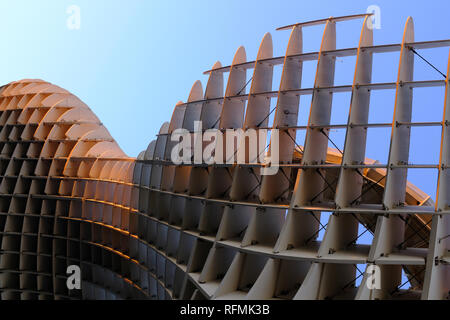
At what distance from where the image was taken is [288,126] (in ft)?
74.6

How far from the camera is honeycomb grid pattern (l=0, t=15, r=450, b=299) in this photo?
1966 centimetres

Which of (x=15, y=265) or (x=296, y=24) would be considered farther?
(x=15, y=265)

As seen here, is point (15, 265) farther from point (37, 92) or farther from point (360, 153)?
point (360, 153)

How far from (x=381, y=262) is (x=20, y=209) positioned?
117ft

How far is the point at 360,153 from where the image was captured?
21.1m

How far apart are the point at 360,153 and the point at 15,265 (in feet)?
118

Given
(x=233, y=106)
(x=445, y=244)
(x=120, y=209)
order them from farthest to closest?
(x=120, y=209), (x=233, y=106), (x=445, y=244)

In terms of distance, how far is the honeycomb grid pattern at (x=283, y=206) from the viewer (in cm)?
1966

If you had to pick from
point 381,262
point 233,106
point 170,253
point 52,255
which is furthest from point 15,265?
point 381,262

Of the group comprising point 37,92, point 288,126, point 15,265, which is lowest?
point 15,265

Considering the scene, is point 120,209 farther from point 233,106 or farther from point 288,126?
point 288,126

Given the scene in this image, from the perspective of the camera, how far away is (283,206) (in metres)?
22.0
